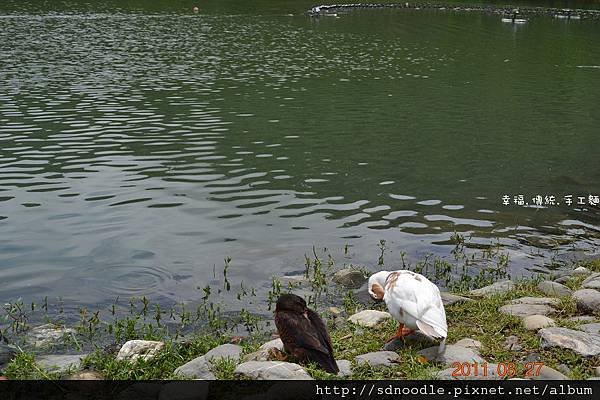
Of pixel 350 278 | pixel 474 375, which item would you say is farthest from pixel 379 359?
pixel 350 278

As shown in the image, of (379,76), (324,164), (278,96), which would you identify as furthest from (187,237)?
(379,76)

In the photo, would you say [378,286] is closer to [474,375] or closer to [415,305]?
[415,305]

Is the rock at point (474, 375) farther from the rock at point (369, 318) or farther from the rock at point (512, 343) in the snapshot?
the rock at point (369, 318)

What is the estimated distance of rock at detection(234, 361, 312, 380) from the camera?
7805 mm

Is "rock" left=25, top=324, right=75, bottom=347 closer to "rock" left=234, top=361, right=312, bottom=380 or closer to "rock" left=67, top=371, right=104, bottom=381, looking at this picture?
"rock" left=67, top=371, right=104, bottom=381

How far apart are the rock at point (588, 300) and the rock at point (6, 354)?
8.04 metres

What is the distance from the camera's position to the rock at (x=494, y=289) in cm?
1159

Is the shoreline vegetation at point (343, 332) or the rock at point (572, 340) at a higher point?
the rock at point (572, 340)

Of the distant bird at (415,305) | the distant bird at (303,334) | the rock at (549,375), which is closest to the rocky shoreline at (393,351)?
the rock at (549,375)

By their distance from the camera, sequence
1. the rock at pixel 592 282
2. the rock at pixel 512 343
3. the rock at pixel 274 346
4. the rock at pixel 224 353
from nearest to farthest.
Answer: the rock at pixel 224 353
the rock at pixel 512 343
the rock at pixel 274 346
the rock at pixel 592 282

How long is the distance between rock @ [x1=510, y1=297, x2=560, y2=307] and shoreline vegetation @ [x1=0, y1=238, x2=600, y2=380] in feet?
0.05

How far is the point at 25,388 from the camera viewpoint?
8.08 m

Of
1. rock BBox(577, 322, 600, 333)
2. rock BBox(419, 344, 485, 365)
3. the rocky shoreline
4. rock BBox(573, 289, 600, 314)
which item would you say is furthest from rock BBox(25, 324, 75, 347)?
rock BBox(573, 289, 600, 314)

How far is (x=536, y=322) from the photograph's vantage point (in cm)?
948
